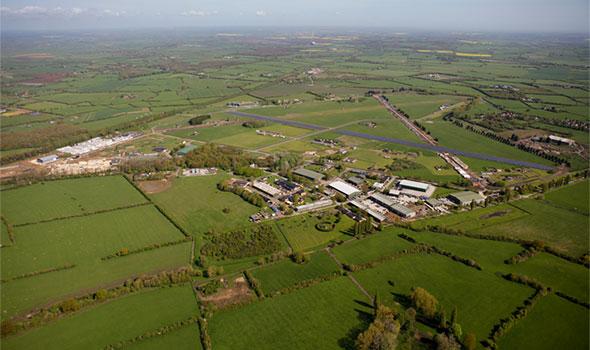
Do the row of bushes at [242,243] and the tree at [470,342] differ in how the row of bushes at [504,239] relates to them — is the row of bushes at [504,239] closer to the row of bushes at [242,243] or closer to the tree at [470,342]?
the row of bushes at [242,243]

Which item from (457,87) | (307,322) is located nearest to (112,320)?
(307,322)

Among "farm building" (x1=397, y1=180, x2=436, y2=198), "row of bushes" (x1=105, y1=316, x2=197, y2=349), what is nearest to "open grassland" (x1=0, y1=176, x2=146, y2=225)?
"row of bushes" (x1=105, y1=316, x2=197, y2=349)

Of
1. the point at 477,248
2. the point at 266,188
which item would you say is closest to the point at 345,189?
the point at 266,188

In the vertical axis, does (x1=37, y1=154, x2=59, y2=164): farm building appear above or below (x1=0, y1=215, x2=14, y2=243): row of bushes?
above

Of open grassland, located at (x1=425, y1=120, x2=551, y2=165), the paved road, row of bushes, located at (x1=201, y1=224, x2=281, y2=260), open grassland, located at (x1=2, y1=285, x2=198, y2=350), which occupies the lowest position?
open grassland, located at (x1=2, y1=285, x2=198, y2=350)

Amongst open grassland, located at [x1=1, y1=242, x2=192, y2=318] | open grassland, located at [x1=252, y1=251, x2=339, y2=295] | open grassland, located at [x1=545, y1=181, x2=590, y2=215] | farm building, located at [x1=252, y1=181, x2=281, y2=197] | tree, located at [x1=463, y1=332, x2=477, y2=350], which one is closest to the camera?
tree, located at [x1=463, y1=332, x2=477, y2=350]

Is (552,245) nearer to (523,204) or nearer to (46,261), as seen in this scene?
(523,204)

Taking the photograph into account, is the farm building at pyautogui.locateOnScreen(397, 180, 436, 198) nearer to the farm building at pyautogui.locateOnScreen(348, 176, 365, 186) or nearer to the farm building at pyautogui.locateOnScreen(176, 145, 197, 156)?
the farm building at pyautogui.locateOnScreen(348, 176, 365, 186)
